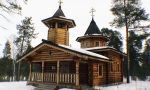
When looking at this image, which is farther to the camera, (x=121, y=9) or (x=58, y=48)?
(x=121, y=9)

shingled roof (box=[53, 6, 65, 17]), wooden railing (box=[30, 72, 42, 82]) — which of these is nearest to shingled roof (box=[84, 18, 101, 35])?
shingled roof (box=[53, 6, 65, 17])

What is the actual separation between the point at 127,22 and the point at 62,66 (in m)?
13.4

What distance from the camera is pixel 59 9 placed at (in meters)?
24.1

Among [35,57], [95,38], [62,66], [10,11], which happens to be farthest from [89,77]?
[10,11]

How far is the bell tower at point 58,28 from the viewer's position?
21.9m

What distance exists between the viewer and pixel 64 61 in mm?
21453

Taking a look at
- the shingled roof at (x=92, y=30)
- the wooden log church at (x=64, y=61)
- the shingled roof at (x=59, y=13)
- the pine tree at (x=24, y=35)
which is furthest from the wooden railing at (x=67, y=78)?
the pine tree at (x=24, y=35)

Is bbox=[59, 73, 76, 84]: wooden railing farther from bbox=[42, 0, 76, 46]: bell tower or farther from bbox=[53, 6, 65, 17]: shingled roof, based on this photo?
bbox=[53, 6, 65, 17]: shingled roof

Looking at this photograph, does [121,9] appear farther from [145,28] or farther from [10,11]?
[10,11]

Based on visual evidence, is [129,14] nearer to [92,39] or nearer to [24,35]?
[92,39]

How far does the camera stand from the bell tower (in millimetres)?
21875

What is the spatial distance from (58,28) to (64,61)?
368cm

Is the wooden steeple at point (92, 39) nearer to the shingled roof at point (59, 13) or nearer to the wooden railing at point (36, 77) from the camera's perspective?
the shingled roof at point (59, 13)

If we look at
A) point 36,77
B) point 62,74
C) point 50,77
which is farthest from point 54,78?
point 36,77
